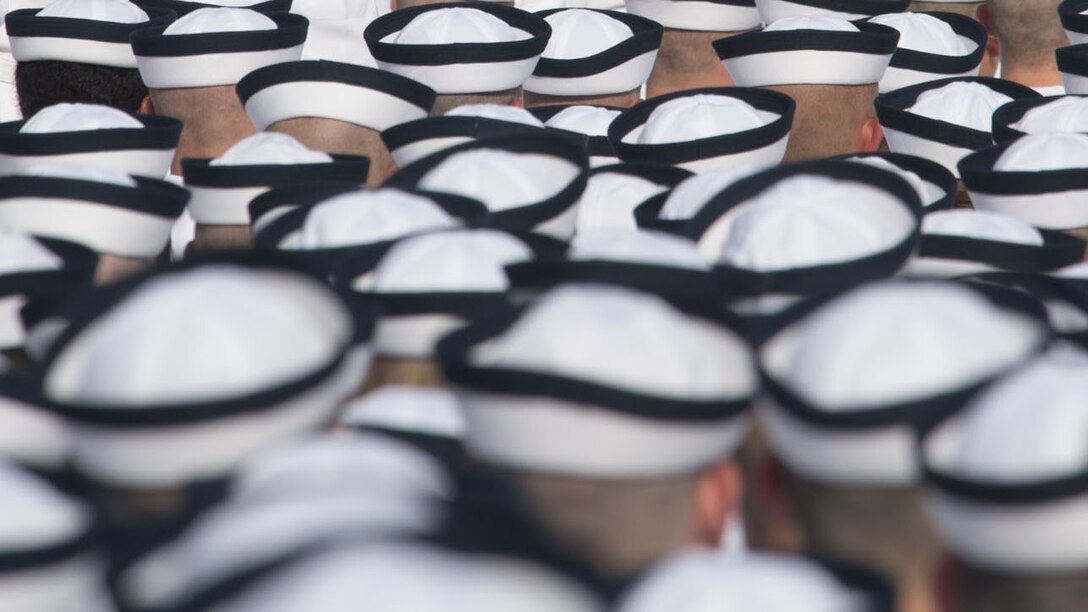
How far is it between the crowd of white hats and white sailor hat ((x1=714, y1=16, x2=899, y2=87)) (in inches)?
27.1

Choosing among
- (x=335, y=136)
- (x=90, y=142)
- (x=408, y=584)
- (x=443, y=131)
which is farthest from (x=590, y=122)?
(x=408, y=584)

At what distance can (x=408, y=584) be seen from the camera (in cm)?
171

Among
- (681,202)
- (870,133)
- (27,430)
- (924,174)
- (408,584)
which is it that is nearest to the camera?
(408,584)

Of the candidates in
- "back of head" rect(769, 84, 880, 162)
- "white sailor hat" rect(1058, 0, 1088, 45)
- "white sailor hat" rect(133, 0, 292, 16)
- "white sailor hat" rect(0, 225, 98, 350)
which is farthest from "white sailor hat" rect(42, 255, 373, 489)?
"white sailor hat" rect(1058, 0, 1088, 45)

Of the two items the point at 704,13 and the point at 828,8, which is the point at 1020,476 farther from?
the point at 704,13

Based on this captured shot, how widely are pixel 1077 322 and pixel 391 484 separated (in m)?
1.62

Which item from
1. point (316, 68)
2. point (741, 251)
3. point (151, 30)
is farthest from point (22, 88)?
point (741, 251)

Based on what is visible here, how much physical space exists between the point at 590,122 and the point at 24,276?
8.13ft

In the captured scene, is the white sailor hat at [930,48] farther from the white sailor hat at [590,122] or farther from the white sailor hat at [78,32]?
the white sailor hat at [78,32]

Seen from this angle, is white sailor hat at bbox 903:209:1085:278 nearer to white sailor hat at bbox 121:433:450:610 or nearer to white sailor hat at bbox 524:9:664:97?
white sailor hat at bbox 121:433:450:610

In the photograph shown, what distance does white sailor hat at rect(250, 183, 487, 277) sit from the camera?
3.44 m

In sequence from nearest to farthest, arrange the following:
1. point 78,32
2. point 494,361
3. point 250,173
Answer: point 494,361 < point 250,173 < point 78,32

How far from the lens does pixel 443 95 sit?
5.51m

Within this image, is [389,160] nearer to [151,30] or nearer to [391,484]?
[151,30]
